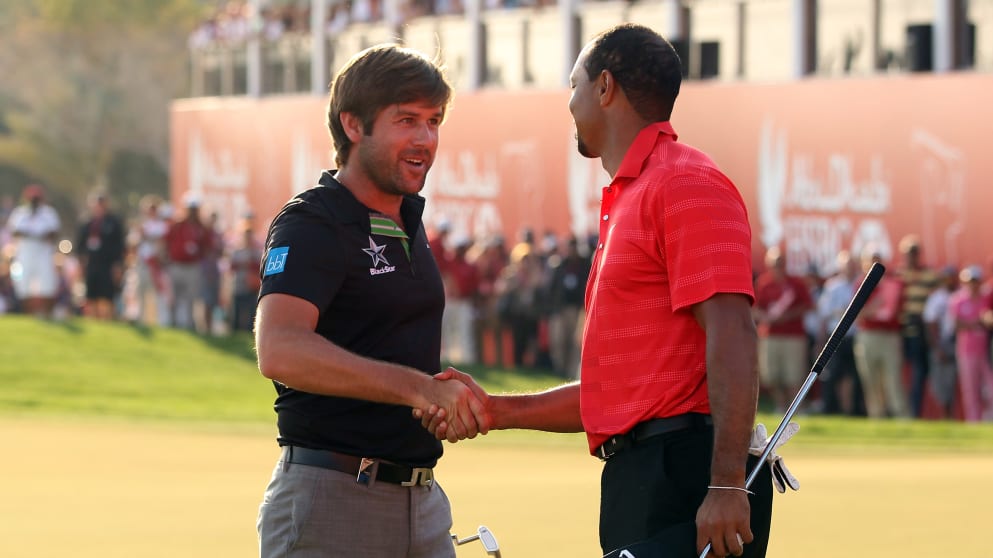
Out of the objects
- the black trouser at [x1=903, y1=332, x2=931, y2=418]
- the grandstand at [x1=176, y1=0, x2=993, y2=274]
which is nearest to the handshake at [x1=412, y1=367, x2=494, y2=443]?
the grandstand at [x1=176, y1=0, x2=993, y2=274]

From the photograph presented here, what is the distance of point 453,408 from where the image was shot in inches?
179

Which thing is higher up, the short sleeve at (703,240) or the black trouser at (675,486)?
the short sleeve at (703,240)

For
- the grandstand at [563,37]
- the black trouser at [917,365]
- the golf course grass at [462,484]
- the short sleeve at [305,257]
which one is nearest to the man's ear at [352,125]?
the short sleeve at [305,257]

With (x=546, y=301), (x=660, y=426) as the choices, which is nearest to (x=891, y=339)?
(x=546, y=301)

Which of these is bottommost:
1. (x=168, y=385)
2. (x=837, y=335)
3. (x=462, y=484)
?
(x=168, y=385)

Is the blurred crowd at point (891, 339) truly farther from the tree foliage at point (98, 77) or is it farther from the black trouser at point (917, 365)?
the tree foliage at point (98, 77)

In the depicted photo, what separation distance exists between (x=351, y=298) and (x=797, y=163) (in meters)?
18.3

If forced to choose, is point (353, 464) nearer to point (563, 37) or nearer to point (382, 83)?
point (382, 83)

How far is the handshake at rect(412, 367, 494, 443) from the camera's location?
446 centimetres

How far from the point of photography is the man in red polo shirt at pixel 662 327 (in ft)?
13.3

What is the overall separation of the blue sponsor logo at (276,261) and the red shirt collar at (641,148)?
833 millimetres

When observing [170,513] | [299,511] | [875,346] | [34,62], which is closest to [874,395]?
[875,346]

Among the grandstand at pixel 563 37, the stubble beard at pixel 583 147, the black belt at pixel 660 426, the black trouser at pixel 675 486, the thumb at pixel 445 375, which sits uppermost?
the grandstand at pixel 563 37

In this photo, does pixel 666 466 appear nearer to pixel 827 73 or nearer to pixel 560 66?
pixel 827 73
